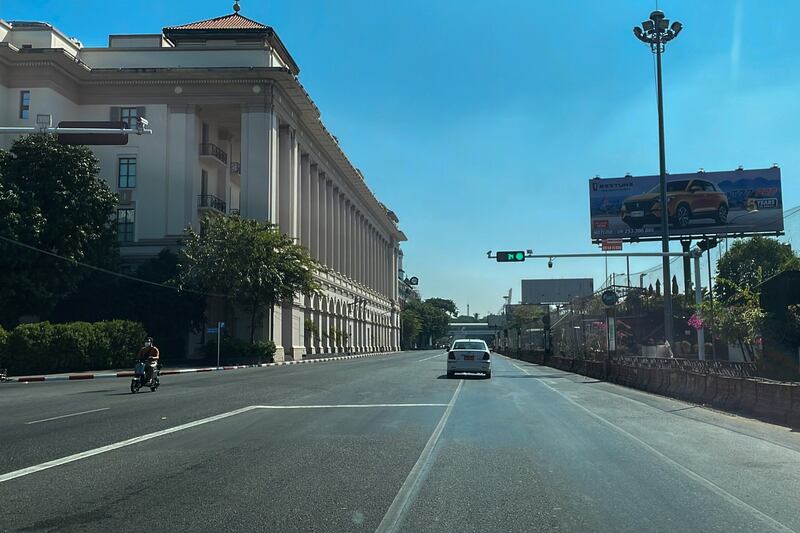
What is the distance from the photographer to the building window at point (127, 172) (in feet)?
179

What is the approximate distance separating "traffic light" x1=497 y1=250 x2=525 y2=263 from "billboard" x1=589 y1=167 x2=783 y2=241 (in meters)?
23.8

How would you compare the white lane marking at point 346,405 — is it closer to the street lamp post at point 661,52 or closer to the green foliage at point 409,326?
the street lamp post at point 661,52

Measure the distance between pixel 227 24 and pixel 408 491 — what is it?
2395 inches

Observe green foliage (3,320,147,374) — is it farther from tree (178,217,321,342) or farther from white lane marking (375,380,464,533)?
white lane marking (375,380,464,533)

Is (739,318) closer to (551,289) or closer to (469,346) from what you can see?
(469,346)

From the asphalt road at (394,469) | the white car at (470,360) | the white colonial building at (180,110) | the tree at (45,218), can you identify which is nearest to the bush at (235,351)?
the white colonial building at (180,110)

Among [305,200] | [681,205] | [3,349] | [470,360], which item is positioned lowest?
[470,360]

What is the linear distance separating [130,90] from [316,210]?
24140 mm

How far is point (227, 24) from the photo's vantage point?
61.4m

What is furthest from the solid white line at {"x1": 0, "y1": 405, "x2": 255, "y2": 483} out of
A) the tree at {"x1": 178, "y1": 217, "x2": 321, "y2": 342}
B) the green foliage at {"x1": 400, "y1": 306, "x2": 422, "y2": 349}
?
the green foliage at {"x1": 400, "y1": 306, "x2": 422, "y2": 349}

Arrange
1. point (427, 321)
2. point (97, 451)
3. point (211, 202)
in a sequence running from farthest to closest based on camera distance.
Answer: point (427, 321)
point (211, 202)
point (97, 451)

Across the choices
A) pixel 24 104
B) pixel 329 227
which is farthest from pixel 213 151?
pixel 329 227

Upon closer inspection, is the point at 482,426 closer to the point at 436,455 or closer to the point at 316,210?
the point at 436,455

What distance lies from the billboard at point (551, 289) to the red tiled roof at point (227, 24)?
62.9 m
